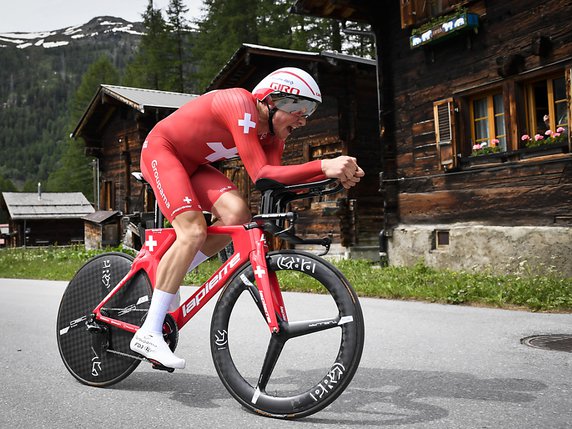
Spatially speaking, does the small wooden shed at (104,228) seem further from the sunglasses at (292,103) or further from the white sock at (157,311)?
the sunglasses at (292,103)

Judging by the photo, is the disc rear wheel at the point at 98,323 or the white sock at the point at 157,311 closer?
the white sock at the point at 157,311

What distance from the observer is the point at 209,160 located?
12.5 feet

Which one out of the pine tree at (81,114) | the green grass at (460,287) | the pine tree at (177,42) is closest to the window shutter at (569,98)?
the green grass at (460,287)

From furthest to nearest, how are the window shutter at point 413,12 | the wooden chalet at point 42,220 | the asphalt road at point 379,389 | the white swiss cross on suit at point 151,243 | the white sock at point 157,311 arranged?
the wooden chalet at point 42,220 → the window shutter at point 413,12 → the white swiss cross on suit at point 151,243 → the white sock at point 157,311 → the asphalt road at point 379,389

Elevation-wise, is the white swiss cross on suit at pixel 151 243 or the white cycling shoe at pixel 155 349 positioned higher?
the white swiss cross on suit at pixel 151 243

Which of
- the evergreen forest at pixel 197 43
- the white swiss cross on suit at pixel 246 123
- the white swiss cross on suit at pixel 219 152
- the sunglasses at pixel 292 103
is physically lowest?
the white swiss cross on suit at pixel 219 152

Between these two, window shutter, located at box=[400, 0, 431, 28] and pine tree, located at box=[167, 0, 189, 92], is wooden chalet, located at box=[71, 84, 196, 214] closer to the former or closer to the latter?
window shutter, located at box=[400, 0, 431, 28]

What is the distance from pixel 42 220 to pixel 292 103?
54.2 meters

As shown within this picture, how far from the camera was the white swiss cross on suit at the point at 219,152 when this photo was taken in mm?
3660

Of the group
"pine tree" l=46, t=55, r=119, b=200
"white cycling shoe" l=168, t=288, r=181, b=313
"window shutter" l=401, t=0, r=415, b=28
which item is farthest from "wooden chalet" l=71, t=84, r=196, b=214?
"pine tree" l=46, t=55, r=119, b=200

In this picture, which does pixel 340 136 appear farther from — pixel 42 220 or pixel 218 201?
pixel 42 220

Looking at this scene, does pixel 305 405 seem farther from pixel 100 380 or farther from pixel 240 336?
pixel 240 336

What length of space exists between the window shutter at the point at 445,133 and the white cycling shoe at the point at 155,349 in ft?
31.4

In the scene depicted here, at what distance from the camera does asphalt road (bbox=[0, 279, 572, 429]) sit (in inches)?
124
